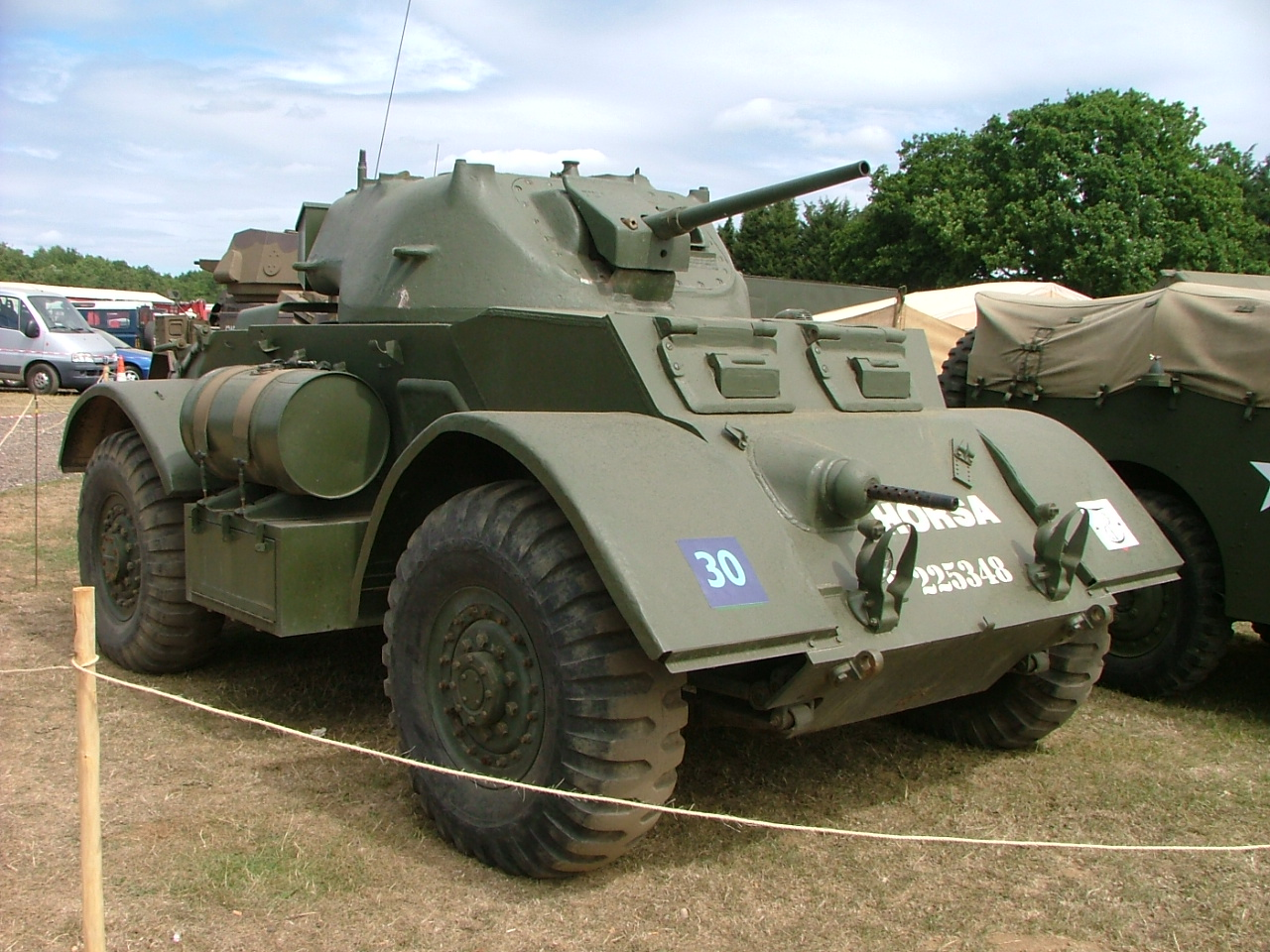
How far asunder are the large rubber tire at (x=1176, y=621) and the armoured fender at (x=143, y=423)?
4533 mm

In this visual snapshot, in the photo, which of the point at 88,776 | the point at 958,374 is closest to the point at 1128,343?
the point at 958,374

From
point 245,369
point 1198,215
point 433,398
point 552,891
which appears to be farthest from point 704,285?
point 1198,215

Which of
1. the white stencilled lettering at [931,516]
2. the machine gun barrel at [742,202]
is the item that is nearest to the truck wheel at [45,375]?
the machine gun barrel at [742,202]

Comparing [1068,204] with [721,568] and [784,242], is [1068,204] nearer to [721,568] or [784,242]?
[784,242]

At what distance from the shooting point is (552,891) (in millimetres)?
3803

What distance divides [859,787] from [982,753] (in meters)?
0.72

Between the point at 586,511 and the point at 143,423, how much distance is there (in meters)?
3.30

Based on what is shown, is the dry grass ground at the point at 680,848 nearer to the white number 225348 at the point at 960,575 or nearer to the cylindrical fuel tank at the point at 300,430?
the white number 225348 at the point at 960,575

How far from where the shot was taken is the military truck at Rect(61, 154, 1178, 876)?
3674 millimetres

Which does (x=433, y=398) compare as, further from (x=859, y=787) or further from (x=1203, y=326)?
(x=1203, y=326)

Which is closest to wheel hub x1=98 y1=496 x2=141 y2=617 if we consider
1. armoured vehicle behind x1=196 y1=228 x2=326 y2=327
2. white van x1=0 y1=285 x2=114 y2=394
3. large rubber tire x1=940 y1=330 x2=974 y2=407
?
armoured vehicle behind x1=196 y1=228 x2=326 y2=327

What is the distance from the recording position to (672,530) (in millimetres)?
3635

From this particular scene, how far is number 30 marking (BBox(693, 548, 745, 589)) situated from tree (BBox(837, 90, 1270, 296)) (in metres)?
26.6

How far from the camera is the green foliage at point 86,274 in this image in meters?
61.2
